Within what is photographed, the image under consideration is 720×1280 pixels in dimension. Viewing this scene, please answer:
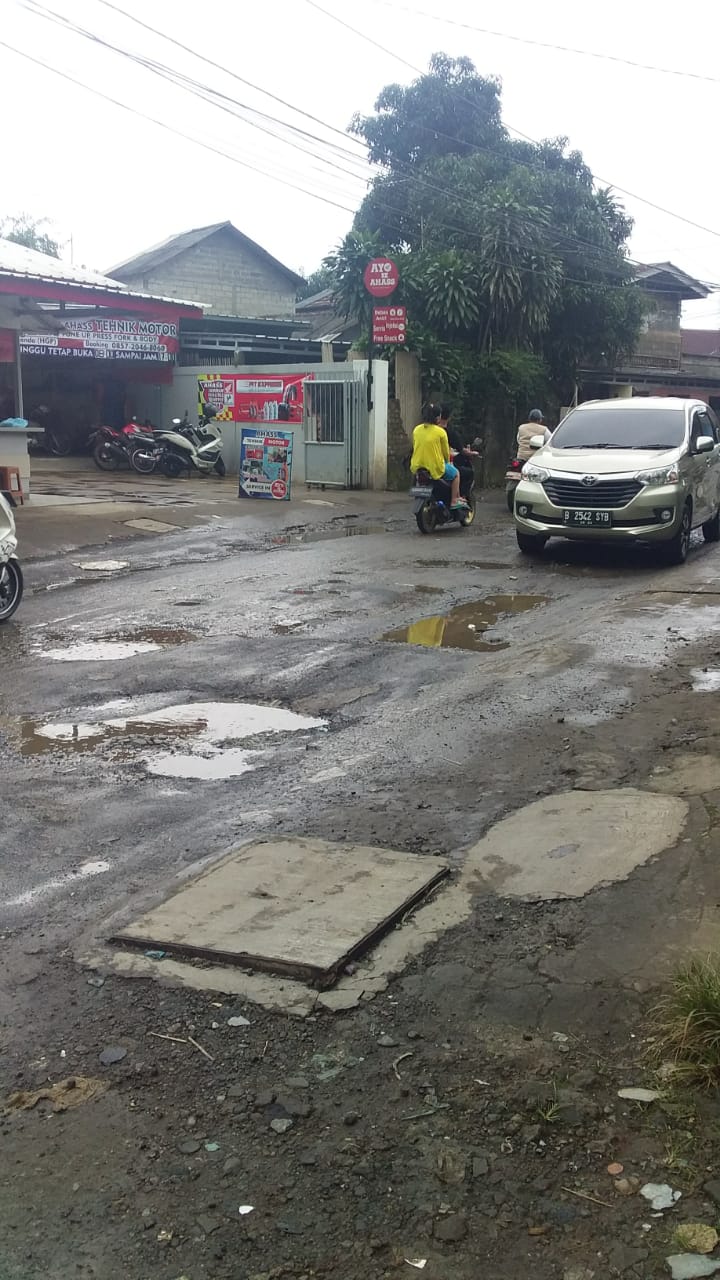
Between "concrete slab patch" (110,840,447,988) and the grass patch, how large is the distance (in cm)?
104

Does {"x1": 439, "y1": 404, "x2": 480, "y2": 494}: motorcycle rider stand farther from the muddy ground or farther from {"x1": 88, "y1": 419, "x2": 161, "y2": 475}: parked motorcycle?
{"x1": 88, "y1": 419, "x2": 161, "y2": 475}: parked motorcycle

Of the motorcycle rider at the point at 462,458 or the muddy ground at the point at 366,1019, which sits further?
the motorcycle rider at the point at 462,458

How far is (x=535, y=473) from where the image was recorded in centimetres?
1248

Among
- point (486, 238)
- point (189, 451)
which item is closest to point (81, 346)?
point (189, 451)

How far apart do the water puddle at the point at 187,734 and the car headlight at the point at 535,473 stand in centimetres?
635

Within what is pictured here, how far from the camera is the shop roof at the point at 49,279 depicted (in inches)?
630

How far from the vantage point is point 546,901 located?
4211 mm

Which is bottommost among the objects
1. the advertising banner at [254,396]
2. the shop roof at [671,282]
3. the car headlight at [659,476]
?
the car headlight at [659,476]

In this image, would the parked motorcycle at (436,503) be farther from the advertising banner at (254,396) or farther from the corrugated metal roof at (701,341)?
the corrugated metal roof at (701,341)

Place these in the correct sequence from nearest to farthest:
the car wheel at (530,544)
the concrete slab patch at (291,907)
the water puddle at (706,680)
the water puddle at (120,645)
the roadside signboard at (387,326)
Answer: the concrete slab patch at (291,907)
the water puddle at (706,680)
the water puddle at (120,645)
the car wheel at (530,544)
the roadside signboard at (387,326)

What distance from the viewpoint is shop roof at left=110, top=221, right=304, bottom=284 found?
3828cm

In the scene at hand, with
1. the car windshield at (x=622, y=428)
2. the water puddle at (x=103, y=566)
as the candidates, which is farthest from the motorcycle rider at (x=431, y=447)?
the water puddle at (x=103, y=566)

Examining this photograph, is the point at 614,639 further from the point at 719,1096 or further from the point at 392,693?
the point at 719,1096

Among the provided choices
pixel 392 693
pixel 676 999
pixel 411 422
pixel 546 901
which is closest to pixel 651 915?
pixel 546 901
